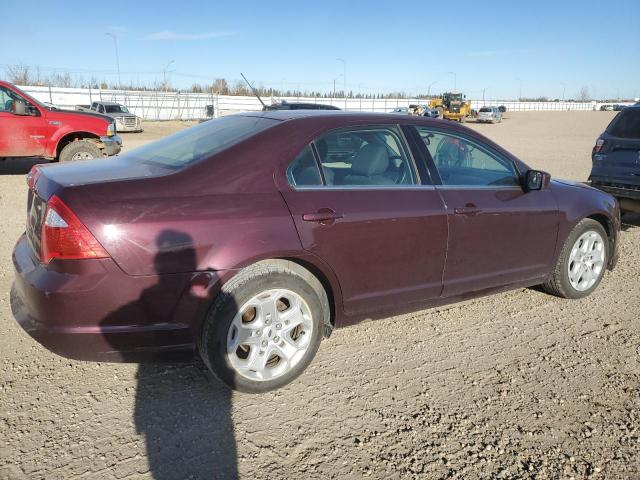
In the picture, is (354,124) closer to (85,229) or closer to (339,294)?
(339,294)

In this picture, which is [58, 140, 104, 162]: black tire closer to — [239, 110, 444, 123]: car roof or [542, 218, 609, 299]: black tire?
[239, 110, 444, 123]: car roof

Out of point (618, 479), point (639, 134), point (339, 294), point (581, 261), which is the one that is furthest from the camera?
point (639, 134)

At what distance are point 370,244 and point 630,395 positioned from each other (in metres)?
1.77

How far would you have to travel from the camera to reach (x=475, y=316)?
13.5ft

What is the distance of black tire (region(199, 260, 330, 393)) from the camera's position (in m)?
2.69

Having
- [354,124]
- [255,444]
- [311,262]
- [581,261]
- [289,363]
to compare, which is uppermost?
[354,124]

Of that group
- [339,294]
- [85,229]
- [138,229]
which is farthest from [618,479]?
[85,229]

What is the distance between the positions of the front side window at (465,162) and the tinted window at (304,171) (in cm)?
92

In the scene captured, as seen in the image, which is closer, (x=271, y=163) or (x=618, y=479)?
(x=618, y=479)

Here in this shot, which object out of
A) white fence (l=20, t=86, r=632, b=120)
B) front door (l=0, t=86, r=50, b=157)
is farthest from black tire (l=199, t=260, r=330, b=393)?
white fence (l=20, t=86, r=632, b=120)

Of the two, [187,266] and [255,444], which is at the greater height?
[187,266]

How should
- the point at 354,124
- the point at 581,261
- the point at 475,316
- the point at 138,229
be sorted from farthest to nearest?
the point at 581,261 < the point at 475,316 < the point at 354,124 < the point at 138,229

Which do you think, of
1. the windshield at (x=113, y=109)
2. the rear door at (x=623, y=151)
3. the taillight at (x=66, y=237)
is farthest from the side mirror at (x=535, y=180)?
the windshield at (x=113, y=109)

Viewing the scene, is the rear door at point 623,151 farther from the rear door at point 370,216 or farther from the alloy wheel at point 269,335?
the alloy wheel at point 269,335
